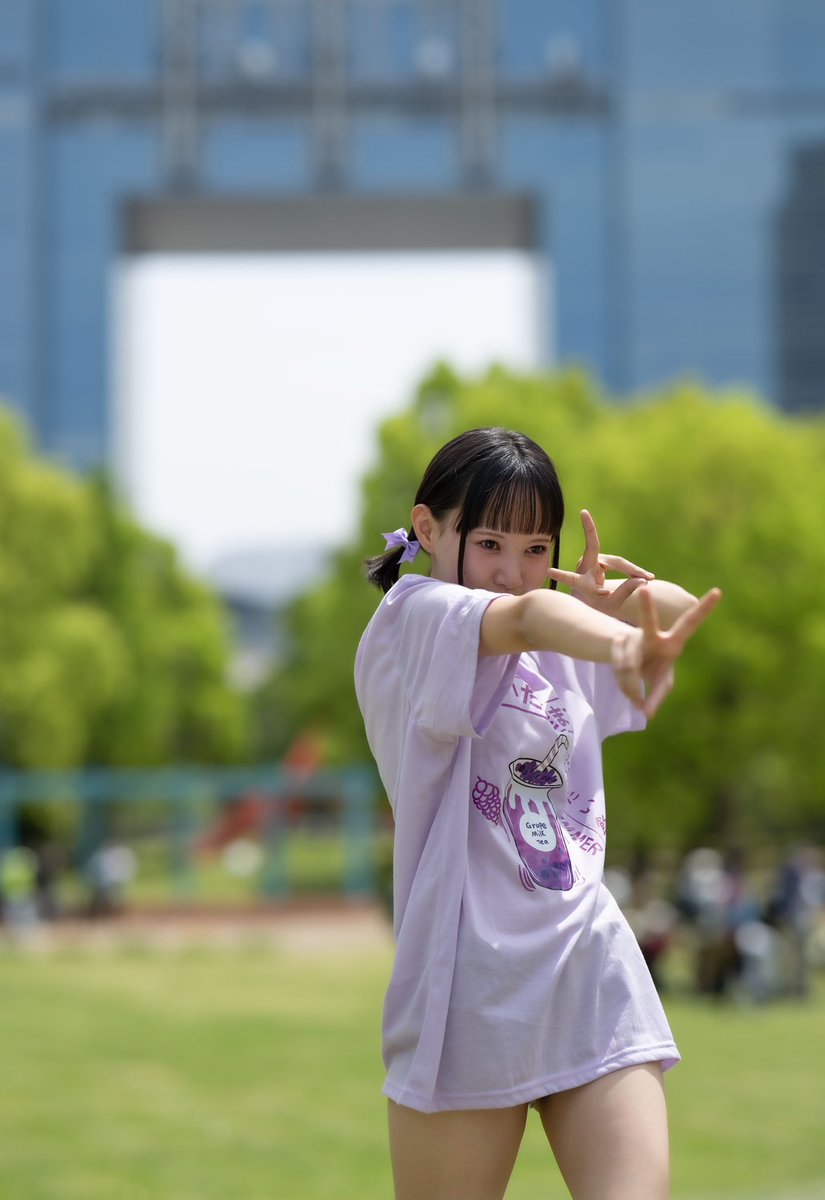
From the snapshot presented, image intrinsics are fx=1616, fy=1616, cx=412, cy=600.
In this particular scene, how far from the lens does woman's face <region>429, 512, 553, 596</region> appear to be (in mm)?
2564

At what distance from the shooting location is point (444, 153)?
52.0 m

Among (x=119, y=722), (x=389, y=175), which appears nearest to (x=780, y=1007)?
(x=119, y=722)

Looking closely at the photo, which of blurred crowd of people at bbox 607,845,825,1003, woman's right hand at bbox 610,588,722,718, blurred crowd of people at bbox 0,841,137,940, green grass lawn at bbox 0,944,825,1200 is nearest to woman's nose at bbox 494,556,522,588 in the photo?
woman's right hand at bbox 610,588,722,718

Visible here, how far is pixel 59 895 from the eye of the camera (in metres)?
28.7

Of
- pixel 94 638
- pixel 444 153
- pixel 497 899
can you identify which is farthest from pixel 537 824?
pixel 444 153

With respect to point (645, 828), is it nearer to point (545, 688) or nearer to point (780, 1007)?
point (780, 1007)

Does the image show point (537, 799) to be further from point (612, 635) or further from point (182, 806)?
point (182, 806)

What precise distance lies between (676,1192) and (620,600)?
665cm

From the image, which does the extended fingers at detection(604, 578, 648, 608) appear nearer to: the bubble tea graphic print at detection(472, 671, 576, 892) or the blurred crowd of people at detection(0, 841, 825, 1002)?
the bubble tea graphic print at detection(472, 671, 576, 892)

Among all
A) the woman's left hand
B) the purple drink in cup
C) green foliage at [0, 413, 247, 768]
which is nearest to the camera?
the purple drink in cup

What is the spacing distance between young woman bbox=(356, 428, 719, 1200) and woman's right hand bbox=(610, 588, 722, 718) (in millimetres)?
149

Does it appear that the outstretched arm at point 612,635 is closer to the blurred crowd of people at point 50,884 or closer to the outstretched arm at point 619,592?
the outstretched arm at point 619,592

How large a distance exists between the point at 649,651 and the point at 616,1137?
2.52 feet

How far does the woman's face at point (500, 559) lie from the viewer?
2564 mm
